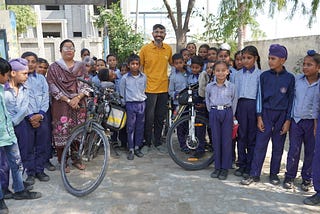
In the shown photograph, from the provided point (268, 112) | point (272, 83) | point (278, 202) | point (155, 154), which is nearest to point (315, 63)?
point (272, 83)

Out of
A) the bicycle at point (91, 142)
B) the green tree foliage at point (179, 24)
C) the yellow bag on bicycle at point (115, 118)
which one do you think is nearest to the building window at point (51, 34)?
the green tree foliage at point (179, 24)

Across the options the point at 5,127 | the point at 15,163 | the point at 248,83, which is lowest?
the point at 15,163

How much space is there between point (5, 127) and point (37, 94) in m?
0.77

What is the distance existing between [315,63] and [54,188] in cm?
323

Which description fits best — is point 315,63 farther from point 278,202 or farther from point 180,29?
point 180,29

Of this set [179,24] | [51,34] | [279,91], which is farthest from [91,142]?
[51,34]

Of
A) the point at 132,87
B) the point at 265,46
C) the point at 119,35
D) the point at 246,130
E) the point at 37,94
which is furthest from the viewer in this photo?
the point at 119,35

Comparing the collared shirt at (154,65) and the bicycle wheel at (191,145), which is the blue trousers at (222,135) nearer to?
the bicycle wheel at (191,145)

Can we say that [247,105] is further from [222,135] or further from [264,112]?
[222,135]

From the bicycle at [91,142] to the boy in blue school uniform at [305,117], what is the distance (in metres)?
2.13

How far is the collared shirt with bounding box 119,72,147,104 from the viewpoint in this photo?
450 cm

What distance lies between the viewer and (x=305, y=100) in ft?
11.2

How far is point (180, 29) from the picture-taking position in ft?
22.5

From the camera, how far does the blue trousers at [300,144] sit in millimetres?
3471
